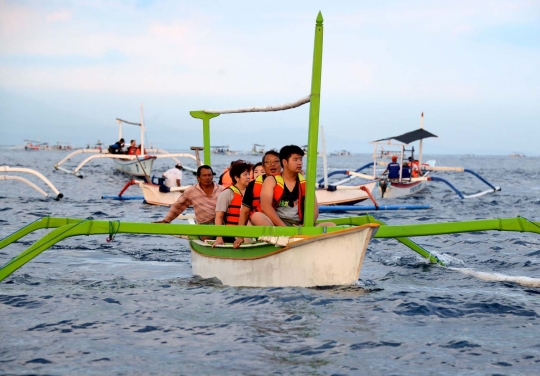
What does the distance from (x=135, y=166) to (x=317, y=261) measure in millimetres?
35373

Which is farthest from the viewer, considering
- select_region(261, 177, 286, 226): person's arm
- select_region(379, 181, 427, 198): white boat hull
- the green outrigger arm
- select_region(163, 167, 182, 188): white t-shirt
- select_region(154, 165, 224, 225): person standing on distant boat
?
select_region(379, 181, 427, 198): white boat hull

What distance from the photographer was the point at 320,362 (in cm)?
559

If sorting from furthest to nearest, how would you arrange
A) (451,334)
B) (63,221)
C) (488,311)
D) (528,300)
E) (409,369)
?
1. (63,221)
2. (528,300)
3. (488,311)
4. (451,334)
5. (409,369)

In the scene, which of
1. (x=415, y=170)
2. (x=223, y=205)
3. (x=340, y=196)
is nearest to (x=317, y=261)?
(x=223, y=205)

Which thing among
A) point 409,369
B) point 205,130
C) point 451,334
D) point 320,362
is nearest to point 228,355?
point 320,362

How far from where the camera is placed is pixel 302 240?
23.7ft

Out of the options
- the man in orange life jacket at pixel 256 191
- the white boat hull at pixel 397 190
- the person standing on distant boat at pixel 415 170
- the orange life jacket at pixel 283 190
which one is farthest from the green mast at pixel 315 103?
the person standing on distant boat at pixel 415 170

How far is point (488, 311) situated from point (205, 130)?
5.16m

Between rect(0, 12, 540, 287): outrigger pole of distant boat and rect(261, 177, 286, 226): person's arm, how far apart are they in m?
0.38

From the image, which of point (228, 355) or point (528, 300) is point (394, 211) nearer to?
point (528, 300)

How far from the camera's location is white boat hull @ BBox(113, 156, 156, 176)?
39334mm

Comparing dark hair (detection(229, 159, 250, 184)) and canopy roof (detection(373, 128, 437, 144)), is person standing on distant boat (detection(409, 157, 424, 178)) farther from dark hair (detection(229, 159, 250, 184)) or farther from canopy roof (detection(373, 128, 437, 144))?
dark hair (detection(229, 159, 250, 184))

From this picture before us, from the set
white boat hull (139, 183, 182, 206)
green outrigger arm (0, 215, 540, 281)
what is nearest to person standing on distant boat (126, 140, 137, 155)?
white boat hull (139, 183, 182, 206)

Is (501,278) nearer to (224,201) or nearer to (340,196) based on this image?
(224,201)
